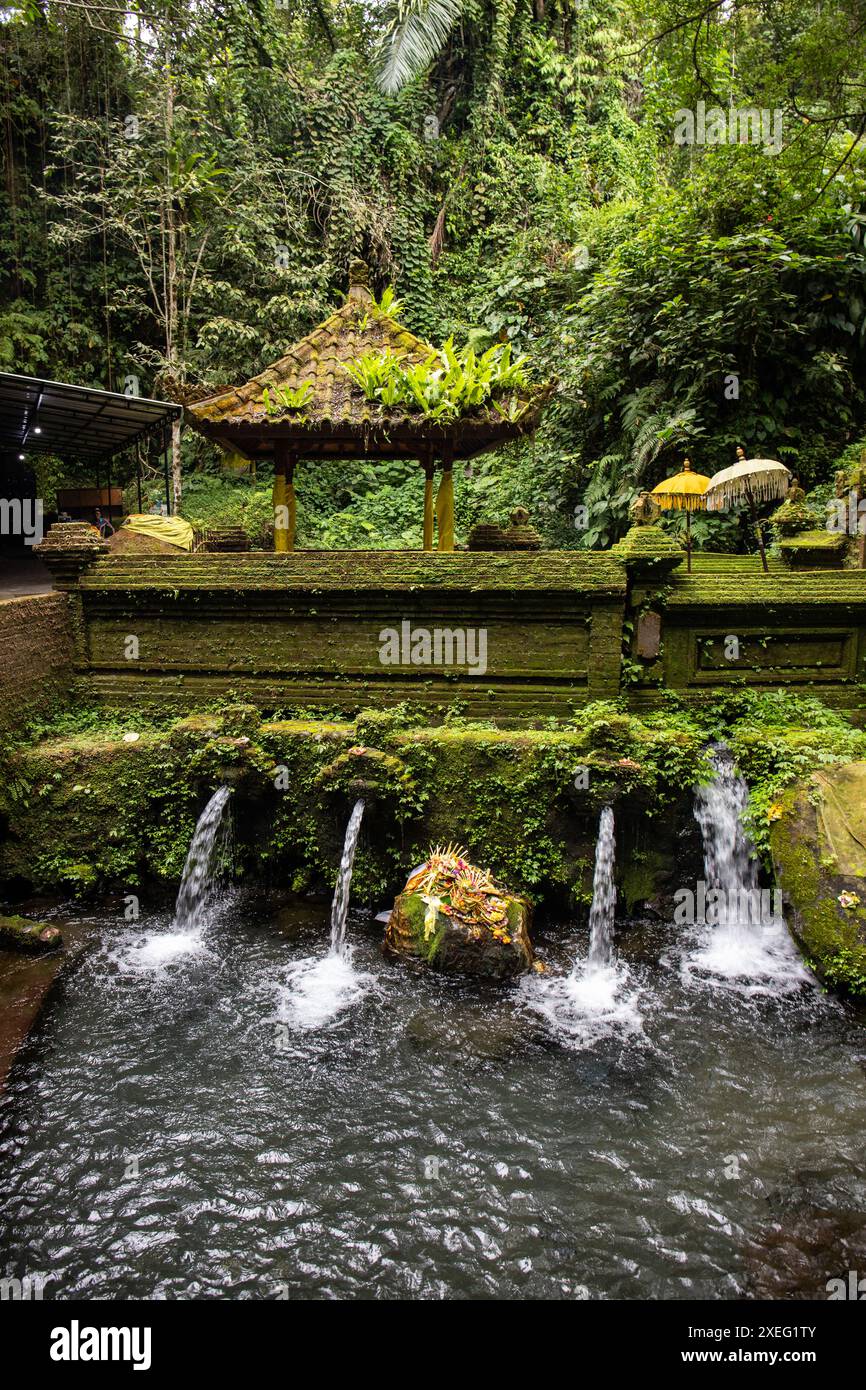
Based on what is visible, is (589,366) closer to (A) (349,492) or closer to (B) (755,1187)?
(A) (349,492)

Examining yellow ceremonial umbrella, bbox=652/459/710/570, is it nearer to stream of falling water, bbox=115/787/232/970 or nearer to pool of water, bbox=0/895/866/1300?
pool of water, bbox=0/895/866/1300

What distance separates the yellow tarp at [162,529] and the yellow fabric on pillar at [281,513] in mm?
2333

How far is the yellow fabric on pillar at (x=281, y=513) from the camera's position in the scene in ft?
29.1

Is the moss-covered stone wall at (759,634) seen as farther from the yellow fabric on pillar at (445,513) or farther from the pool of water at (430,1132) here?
the yellow fabric on pillar at (445,513)

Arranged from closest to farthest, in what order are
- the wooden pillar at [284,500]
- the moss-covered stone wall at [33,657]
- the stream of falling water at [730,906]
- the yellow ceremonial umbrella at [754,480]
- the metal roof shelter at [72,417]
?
the stream of falling water at [730,906], the moss-covered stone wall at [33,657], the yellow ceremonial umbrella at [754,480], the wooden pillar at [284,500], the metal roof shelter at [72,417]

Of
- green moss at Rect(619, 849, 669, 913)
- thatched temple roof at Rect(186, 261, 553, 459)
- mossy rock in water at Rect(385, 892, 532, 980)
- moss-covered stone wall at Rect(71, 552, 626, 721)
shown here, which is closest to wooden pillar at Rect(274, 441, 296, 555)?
thatched temple roof at Rect(186, 261, 553, 459)

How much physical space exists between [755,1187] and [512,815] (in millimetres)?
3450

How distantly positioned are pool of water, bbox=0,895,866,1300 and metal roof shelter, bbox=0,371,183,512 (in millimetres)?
8950

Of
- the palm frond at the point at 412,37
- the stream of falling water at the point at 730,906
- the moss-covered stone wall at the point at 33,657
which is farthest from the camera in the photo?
the palm frond at the point at 412,37

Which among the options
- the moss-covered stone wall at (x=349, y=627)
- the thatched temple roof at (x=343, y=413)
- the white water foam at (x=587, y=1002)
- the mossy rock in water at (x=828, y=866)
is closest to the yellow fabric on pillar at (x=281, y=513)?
the thatched temple roof at (x=343, y=413)

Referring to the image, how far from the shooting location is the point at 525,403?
8195mm

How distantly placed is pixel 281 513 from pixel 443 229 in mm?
16111

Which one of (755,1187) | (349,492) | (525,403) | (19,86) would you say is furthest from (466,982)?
(19,86)

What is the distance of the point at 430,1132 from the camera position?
15.5ft
